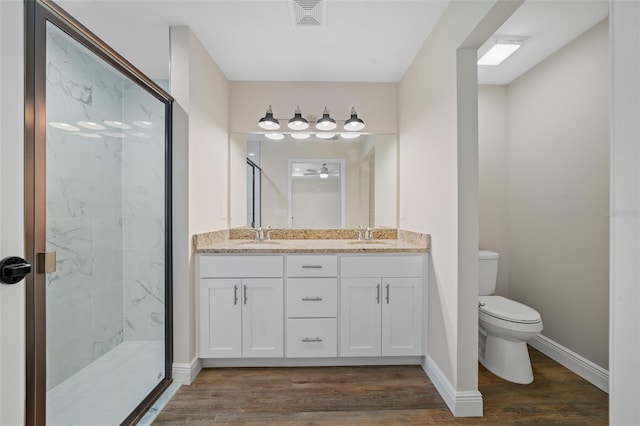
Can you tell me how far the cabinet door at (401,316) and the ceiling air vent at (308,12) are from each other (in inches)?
69.9

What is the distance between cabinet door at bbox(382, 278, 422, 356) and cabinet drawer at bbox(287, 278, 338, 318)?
0.38 metres

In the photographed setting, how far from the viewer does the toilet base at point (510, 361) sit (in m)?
1.99

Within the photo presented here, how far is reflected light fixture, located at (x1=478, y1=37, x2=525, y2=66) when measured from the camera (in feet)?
6.79

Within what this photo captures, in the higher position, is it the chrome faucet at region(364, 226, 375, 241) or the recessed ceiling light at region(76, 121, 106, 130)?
the recessed ceiling light at region(76, 121, 106, 130)

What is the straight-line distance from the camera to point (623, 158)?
0.80 meters

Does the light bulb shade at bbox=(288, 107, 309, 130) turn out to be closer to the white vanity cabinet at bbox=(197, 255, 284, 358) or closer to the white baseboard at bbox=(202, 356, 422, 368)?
the white vanity cabinet at bbox=(197, 255, 284, 358)

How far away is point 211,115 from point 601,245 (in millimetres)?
2901

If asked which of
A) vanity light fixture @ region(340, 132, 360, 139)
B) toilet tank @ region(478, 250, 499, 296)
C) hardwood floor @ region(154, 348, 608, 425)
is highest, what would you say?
vanity light fixture @ region(340, 132, 360, 139)

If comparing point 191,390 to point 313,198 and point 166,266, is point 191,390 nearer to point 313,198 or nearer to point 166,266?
point 166,266

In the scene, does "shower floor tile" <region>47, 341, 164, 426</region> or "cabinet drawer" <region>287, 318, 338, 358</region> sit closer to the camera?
"shower floor tile" <region>47, 341, 164, 426</region>

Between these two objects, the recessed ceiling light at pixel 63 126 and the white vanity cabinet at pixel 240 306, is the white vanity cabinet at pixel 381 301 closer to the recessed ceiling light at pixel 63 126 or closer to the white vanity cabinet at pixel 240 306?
the white vanity cabinet at pixel 240 306

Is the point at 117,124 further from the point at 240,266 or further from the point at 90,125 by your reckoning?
the point at 240,266
